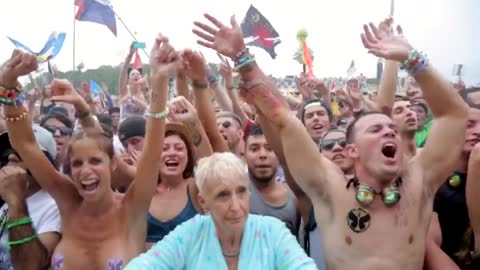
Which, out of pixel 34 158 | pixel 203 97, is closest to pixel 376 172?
pixel 203 97

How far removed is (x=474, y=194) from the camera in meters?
3.45

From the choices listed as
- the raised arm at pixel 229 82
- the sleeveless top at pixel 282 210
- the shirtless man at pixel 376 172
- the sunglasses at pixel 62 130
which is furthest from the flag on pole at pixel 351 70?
the shirtless man at pixel 376 172

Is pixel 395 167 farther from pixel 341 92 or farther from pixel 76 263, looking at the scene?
pixel 341 92

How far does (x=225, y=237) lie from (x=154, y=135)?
84 cm

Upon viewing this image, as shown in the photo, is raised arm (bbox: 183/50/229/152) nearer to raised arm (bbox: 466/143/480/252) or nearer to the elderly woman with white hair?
the elderly woman with white hair

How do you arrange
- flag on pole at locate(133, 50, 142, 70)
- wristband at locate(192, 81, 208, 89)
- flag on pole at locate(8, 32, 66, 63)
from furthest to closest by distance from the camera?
1. flag on pole at locate(133, 50, 142, 70)
2. flag on pole at locate(8, 32, 66, 63)
3. wristband at locate(192, 81, 208, 89)

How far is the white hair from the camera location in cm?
257

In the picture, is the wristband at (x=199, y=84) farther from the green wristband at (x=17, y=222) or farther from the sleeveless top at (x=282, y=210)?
the green wristband at (x=17, y=222)

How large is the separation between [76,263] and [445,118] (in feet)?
7.38

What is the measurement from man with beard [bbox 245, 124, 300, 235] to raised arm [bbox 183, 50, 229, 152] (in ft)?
0.90

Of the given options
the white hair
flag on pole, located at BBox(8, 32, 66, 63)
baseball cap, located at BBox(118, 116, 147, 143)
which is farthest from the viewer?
flag on pole, located at BBox(8, 32, 66, 63)

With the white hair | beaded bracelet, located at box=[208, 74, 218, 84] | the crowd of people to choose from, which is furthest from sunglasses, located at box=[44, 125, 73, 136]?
the white hair

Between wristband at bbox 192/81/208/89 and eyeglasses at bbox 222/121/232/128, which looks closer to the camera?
wristband at bbox 192/81/208/89

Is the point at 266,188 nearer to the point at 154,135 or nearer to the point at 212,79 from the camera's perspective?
the point at 154,135
